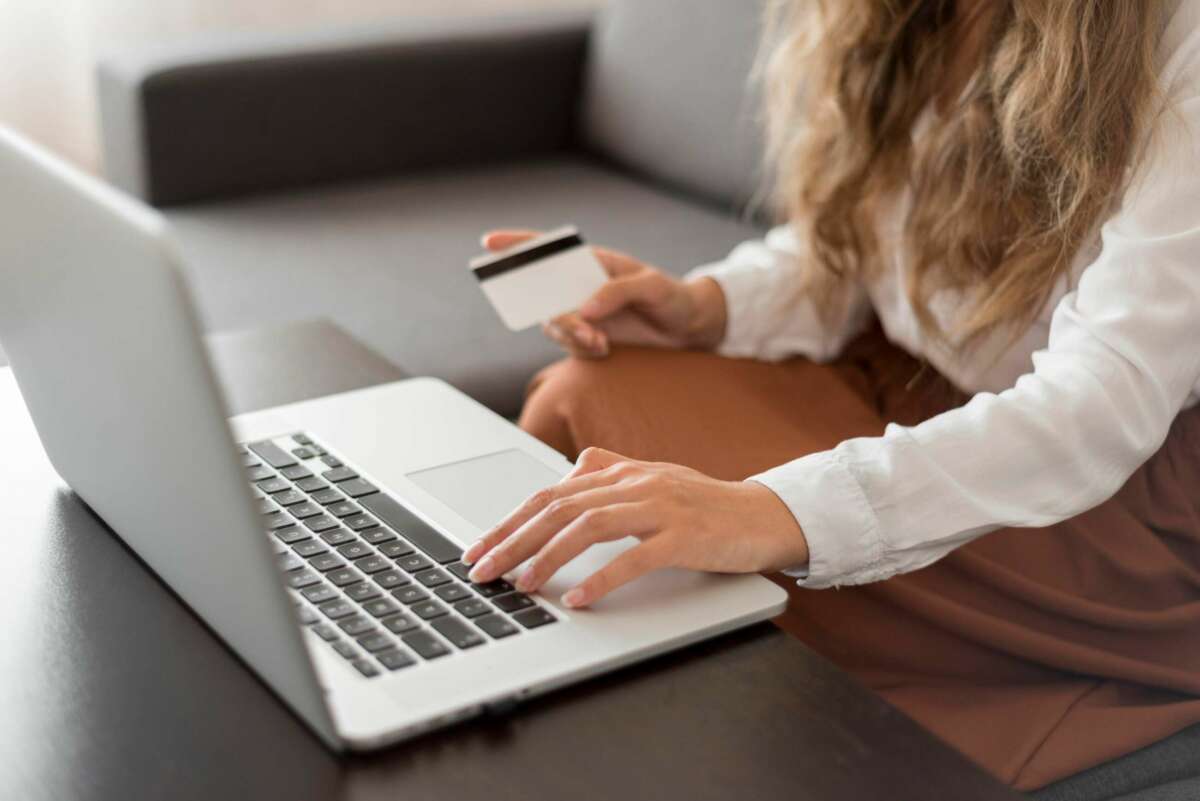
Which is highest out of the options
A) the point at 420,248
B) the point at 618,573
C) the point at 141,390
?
the point at 141,390

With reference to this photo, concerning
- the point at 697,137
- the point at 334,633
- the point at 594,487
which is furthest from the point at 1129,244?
the point at 697,137

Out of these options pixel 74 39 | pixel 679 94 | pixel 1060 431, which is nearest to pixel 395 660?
pixel 1060 431

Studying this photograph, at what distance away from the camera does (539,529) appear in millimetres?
736

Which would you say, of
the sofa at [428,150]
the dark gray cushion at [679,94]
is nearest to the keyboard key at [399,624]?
the sofa at [428,150]

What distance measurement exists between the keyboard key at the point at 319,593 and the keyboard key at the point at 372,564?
25 mm

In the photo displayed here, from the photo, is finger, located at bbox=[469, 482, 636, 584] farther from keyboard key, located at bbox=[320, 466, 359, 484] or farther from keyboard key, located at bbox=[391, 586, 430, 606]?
keyboard key, located at bbox=[320, 466, 359, 484]

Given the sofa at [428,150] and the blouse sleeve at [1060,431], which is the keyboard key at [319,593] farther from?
the sofa at [428,150]

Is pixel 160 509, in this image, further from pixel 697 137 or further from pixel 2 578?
pixel 697 137

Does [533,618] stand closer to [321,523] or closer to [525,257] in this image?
[321,523]

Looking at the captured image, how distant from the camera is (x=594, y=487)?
30.5 inches

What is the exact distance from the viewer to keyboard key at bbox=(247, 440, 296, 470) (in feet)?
2.82

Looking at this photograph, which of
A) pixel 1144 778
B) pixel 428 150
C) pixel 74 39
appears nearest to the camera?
pixel 1144 778

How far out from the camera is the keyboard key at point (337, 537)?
2.52 ft

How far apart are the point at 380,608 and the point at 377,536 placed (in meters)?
0.08
